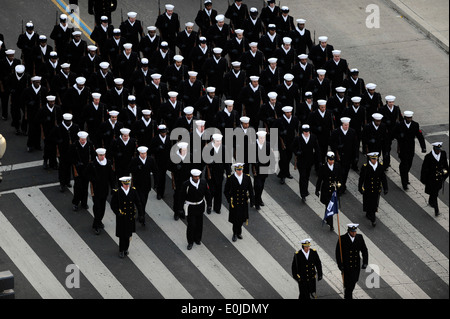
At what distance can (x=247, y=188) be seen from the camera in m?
25.7

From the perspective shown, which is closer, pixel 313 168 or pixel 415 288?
pixel 415 288

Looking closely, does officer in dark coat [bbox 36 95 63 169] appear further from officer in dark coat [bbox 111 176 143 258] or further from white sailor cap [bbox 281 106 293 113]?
white sailor cap [bbox 281 106 293 113]

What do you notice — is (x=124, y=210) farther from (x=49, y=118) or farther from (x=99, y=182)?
(x=49, y=118)

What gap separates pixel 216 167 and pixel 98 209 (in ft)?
8.67

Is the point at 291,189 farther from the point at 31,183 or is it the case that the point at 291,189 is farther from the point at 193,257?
the point at 31,183

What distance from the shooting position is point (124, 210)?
24922 millimetres

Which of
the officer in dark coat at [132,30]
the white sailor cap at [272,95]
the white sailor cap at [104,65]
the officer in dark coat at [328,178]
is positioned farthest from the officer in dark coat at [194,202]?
the officer in dark coat at [132,30]

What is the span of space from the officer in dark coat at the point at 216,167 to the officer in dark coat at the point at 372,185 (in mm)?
2918

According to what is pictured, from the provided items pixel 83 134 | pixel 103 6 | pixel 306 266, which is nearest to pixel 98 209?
pixel 83 134

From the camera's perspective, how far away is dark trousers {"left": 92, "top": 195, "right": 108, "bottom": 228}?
25.9 m

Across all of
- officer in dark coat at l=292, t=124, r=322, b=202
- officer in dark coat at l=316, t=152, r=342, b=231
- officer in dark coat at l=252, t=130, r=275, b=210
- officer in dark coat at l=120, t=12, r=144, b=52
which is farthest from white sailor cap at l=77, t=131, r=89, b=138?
officer in dark coat at l=120, t=12, r=144, b=52
